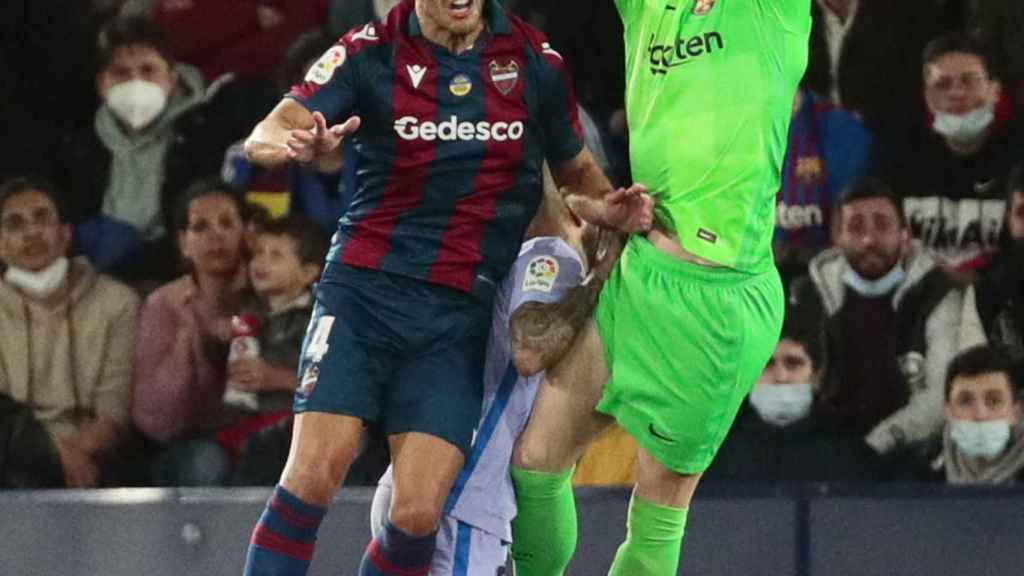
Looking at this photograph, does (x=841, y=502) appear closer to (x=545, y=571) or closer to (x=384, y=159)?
(x=545, y=571)

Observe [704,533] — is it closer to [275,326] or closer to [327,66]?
[275,326]

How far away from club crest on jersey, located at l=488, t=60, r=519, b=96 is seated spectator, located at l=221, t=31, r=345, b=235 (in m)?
1.54

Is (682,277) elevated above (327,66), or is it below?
below

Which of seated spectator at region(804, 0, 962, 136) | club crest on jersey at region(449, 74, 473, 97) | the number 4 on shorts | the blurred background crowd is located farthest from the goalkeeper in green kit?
seated spectator at region(804, 0, 962, 136)

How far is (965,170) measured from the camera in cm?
629

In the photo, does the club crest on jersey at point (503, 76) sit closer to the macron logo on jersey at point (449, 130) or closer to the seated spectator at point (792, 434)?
the macron logo on jersey at point (449, 130)

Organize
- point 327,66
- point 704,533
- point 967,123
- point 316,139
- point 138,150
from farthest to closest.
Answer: point 138,150, point 967,123, point 704,533, point 327,66, point 316,139

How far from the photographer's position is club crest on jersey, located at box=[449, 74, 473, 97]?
4.97 m

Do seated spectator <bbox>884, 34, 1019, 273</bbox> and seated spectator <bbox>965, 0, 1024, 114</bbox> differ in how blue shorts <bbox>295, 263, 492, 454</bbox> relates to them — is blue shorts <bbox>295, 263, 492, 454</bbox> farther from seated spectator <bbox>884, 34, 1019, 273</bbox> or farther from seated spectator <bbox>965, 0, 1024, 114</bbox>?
seated spectator <bbox>965, 0, 1024, 114</bbox>

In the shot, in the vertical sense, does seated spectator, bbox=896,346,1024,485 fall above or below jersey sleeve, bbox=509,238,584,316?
below

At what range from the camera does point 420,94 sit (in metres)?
4.96

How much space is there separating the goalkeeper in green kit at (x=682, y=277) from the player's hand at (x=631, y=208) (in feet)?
0.31

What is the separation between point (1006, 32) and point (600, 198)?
1.82 meters

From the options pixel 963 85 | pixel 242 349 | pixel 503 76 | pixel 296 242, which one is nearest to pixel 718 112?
pixel 503 76
